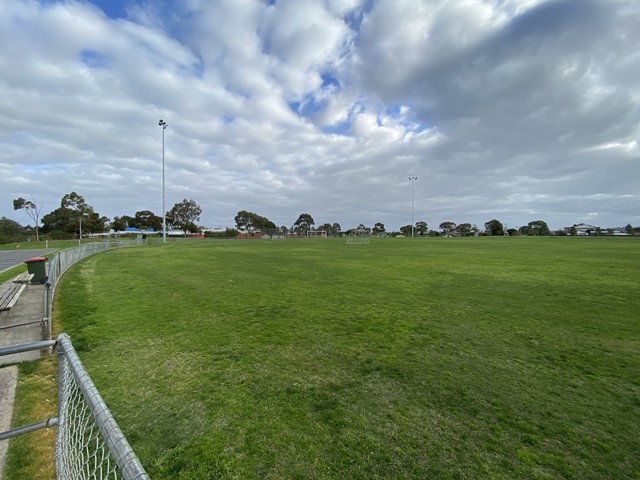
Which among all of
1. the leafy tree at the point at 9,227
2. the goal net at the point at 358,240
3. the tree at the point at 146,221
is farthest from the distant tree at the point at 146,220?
the goal net at the point at 358,240

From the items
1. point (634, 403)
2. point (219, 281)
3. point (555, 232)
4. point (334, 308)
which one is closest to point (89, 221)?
point (219, 281)

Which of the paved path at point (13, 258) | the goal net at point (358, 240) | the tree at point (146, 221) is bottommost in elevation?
the paved path at point (13, 258)

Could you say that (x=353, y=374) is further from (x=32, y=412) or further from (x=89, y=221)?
(x=89, y=221)

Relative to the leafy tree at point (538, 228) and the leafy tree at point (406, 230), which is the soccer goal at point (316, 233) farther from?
the leafy tree at point (538, 228)

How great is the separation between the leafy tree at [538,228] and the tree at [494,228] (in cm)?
1013

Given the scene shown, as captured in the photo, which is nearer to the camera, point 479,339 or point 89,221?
point 479,339

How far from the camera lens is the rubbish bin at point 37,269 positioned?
33.9 ft

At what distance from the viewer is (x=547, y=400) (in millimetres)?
3730

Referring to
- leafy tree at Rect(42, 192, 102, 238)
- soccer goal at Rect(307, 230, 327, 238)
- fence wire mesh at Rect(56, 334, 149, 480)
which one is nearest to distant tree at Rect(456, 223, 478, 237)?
soccer goal at Rect(307, 230, 327, 238)

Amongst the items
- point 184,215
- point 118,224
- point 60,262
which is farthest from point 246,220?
point 60,262

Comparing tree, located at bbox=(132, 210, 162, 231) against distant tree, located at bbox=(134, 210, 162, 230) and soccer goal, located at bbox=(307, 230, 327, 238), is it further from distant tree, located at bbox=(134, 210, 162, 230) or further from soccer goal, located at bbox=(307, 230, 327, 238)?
soccer goal, located at bbox=(307, 230, 327, 238)

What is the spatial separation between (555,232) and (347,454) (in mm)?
144538

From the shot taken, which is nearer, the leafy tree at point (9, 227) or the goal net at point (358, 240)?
the goal net at point (358, 240)

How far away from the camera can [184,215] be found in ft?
389
